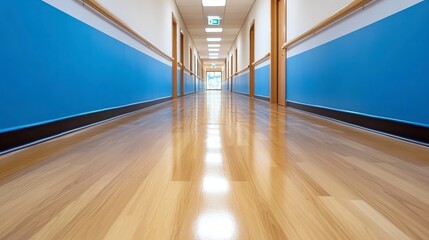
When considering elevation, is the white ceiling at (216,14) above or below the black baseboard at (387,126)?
above

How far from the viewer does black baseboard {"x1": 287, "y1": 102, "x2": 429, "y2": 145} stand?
1.66 metres

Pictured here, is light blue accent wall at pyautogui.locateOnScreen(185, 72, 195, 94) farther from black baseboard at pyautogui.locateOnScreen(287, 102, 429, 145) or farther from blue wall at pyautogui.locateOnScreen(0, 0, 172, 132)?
black baseboard at pyautogui.locateOnScreen(287, 102, 429, 145)

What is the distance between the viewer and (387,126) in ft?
6.49

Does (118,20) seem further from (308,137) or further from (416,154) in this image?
(416,154)

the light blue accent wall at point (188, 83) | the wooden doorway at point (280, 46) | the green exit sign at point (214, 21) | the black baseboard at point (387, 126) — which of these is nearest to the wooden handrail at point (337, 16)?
the black baseboard at point (387, 126)

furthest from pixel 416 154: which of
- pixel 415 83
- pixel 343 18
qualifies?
pixel 343 18

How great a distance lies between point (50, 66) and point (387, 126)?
203 cm

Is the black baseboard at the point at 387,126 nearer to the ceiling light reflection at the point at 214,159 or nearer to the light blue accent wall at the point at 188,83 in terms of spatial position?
the ceiling light reflection at the point at 214,159

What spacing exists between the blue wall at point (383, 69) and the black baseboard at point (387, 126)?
35 millimetres

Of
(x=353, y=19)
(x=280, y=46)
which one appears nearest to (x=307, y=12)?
(x=353, y=19)

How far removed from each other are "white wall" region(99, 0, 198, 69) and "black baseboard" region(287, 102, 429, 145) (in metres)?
2.18

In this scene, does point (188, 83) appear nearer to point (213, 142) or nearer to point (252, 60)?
point (252, 60)

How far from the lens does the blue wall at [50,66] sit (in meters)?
1.53

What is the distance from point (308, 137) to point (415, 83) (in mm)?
622
